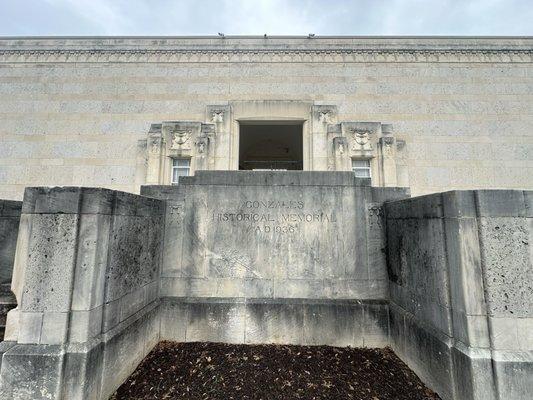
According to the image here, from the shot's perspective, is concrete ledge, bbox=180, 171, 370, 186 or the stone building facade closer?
concrete ledge, bbox=180, 171, 370, 186

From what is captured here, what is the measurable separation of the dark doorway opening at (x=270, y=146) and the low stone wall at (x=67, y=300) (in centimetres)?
1305

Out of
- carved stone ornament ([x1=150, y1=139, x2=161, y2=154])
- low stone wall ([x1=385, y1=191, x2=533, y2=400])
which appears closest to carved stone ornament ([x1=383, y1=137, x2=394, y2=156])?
low stone wall ([x1=385, y1=191, x2=533, y2=400])

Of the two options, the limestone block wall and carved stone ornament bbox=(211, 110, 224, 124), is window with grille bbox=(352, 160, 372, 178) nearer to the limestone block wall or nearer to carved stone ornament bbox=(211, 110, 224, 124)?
carved stone ornament bbox=(211, 110, 224, 124)

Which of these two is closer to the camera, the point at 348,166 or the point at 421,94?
the point at 348,166

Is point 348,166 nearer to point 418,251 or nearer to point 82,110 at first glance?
point 418,251

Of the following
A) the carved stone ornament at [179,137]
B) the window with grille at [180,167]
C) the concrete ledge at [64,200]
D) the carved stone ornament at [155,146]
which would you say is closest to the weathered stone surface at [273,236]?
the concrete ledge at [64,200]

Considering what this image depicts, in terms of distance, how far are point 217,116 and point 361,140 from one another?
22.2 feet

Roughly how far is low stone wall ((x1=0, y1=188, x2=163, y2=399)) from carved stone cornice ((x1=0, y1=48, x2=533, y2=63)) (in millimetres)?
12032

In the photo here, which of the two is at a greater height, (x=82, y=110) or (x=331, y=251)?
(x=82, y=110)

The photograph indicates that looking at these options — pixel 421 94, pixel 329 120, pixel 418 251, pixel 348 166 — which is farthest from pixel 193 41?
pixel 418 251

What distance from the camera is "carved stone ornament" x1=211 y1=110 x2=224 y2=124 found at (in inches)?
511

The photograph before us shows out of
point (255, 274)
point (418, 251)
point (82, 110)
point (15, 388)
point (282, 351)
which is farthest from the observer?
point (82, 110)

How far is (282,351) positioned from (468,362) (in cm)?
303

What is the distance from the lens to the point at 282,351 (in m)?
5.34
